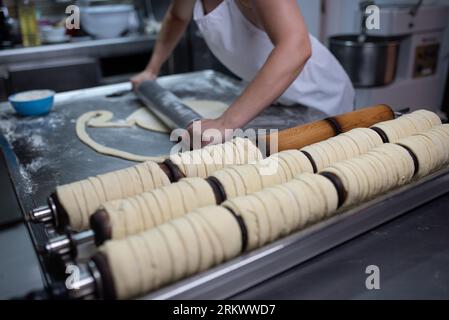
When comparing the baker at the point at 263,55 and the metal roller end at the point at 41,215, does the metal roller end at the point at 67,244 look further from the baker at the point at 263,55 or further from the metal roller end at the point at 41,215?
the baker at the point at 263,55

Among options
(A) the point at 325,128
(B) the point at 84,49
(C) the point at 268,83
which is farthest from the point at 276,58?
(B) the point at 84,49

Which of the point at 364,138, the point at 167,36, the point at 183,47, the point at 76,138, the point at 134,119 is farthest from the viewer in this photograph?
the point at 183,47

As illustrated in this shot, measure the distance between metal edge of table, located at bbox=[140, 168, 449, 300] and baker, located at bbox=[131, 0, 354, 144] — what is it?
1.66ft

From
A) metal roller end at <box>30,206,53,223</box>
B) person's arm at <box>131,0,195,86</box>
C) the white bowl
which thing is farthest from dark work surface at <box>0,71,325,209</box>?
the white bowl

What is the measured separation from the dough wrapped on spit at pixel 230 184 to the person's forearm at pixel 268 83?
299 mm

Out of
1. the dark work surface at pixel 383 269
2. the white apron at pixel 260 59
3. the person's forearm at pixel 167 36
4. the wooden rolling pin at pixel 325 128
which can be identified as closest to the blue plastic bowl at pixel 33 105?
the person's forearm at pixel 167 36

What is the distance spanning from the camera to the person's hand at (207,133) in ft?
4.02

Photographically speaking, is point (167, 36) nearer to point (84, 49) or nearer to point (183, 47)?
point (84, 49)

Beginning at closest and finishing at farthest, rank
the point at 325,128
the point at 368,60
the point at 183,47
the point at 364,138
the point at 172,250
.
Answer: the point at 172,250 → the point at 364,138 → the point at 325,128 → the point at 368,60 → the point at 183,47

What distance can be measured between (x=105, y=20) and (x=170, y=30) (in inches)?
58.7

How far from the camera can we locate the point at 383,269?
2.66 ft

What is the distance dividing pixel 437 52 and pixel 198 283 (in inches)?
122

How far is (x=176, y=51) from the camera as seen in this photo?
3.64 metres

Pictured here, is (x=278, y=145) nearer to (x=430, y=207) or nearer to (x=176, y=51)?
(x=430, y=207)
